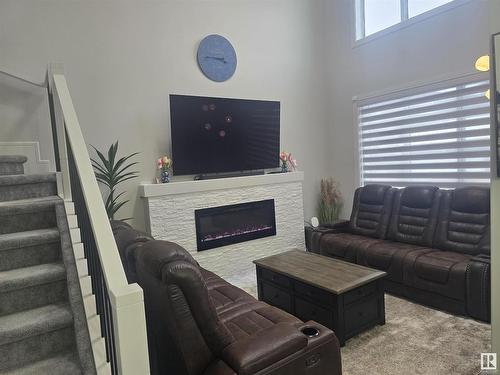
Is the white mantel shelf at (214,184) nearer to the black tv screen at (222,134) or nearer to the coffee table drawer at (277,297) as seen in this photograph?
the black tv screen at (222,134)

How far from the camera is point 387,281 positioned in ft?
11.7

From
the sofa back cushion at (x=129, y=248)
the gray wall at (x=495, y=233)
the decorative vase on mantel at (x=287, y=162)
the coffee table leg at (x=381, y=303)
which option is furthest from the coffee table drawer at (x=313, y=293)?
the decorative vase on mantel at (x=287, y=162)

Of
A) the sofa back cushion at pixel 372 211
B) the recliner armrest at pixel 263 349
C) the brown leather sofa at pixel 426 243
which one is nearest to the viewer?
the recliner armrest at pixel 263 349

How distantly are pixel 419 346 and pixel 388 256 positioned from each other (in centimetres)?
114

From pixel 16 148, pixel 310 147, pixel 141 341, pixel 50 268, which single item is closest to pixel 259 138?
pixel 310 147

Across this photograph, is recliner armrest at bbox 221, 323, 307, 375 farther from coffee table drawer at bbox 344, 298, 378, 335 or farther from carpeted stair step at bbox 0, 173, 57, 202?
carpeted stair step at bbox 0, 173, 57, 202

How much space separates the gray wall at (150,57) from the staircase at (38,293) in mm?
1765

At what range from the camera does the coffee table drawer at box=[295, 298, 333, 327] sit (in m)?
2.69

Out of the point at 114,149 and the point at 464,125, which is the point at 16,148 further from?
the point at 464,125

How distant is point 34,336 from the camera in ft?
5.16

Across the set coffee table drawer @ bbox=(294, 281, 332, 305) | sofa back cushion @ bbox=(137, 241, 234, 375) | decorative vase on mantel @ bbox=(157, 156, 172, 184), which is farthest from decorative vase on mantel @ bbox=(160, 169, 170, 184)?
sofa back cushion @ bbox=(137, 241, 234, 375)

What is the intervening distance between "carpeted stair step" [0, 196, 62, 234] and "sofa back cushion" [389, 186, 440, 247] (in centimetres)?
363

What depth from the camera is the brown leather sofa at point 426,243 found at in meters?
2.96

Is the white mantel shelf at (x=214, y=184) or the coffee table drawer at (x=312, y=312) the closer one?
the coffee table drawer at (x=312, y=312)
